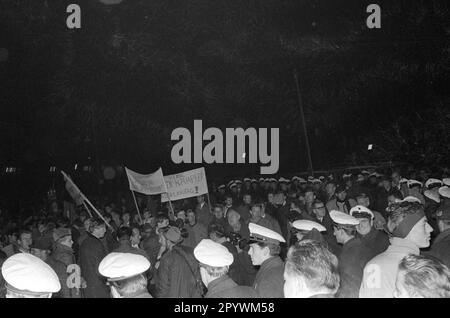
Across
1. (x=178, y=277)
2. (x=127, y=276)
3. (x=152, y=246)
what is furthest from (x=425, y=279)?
(x=152, y=246)

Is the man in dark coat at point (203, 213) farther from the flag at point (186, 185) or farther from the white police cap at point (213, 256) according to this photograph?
the white police cap at point (213, 256)

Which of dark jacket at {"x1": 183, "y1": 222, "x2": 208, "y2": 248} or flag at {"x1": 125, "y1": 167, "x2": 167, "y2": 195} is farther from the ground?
flag at {"x1": 125, "y1": 167, "x2": 167, "y2": 195}

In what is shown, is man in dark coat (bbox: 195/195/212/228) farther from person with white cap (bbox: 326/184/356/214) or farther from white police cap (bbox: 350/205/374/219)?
white police cap (bbox: 350/205/374/219)

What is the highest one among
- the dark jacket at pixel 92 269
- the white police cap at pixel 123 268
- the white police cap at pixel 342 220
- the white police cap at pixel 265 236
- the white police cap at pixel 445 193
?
the white police cap at pixel 445 193

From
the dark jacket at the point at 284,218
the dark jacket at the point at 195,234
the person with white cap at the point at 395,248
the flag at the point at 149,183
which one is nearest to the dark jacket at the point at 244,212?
the dark jacket at the point at 284,218

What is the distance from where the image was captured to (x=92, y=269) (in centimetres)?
605

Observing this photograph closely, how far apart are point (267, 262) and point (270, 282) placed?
189 mm

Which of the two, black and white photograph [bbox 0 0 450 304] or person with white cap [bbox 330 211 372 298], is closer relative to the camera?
person with white cap [bbox 330 211 372 298]

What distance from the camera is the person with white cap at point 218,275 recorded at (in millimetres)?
3510

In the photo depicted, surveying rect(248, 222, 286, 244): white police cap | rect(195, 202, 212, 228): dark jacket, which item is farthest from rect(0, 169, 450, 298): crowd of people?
rect(195, 202, 212, 228): dark jacket

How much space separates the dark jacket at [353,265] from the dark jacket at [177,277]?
5.20 feet

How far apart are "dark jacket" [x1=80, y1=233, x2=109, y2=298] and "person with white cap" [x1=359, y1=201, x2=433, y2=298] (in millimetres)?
3467

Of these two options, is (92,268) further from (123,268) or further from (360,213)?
(360,213)

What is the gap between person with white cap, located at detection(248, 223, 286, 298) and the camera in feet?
13.0
